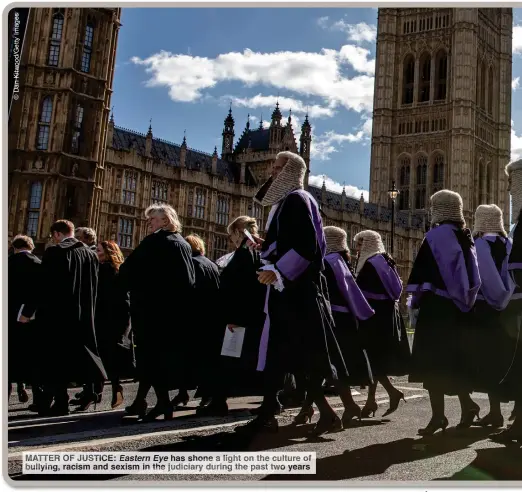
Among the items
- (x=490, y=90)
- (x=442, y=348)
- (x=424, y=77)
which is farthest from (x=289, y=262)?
(x=424, y=77)

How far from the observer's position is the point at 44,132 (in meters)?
15.8

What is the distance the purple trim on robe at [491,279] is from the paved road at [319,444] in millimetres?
1258

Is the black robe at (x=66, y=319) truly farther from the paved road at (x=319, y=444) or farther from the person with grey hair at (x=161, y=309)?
the person with grey hair at (x=161, y=309)

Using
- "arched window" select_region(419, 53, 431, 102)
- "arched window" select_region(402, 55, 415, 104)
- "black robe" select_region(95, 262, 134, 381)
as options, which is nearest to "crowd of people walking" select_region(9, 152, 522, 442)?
"black robe" select_region(95, 262, 134, 381)

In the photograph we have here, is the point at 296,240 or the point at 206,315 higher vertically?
the point at 296,240

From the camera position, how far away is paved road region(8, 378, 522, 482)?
4.23 meters

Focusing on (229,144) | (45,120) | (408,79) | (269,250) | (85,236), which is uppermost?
(408,79)

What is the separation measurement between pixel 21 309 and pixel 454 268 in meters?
4.18

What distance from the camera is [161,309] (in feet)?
19.7

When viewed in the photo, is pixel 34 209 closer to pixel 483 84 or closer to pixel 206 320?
pixel 206 320

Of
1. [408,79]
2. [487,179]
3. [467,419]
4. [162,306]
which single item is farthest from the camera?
[408,79]

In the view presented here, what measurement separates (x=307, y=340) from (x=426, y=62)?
7608cm

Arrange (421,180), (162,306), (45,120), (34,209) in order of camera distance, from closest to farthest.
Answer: (162,306)
(34,209)
(45,120)
(421,180)

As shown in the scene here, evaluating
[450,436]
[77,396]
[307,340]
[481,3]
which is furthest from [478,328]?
[77,396]
